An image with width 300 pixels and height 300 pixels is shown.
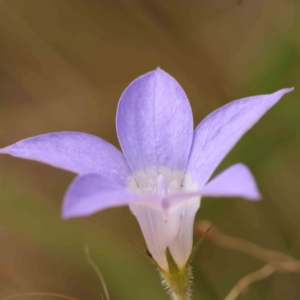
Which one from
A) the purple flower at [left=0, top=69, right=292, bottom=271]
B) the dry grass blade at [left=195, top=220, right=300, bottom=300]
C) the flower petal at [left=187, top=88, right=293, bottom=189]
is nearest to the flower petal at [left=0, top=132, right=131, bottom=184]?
the purple flower at [left=0, top=69, right=292, bottom=271]

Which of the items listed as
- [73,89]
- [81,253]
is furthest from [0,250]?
[73,89]

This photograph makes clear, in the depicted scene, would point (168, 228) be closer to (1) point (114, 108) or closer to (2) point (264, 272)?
(2) point (264, 272)

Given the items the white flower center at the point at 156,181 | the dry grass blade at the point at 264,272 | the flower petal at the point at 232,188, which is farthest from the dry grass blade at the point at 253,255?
the flower petal at the point at 232,188

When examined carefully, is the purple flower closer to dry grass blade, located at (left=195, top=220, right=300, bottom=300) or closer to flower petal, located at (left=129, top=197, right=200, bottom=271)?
flower petal, located at (left=129, top=197, right=200, bottom=271)

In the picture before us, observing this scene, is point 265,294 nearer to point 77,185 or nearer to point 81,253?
point 81,253

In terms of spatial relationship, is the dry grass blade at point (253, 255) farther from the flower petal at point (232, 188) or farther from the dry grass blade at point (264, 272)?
the flower petal at point (232, 188)

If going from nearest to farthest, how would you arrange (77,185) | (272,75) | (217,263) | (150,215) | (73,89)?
(77,185) → (150,215) → (272,75) → (217,263) → (73,89)

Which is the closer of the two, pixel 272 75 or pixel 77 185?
pixel 77 185
